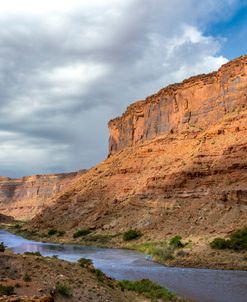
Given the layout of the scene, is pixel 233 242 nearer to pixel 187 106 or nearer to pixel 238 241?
pixel 238 241

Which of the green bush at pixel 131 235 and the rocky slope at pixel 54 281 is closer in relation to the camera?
the rocky slope at pixel 54 281

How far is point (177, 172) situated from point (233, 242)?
2304 cm

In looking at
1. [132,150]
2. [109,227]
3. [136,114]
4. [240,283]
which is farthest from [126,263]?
[136,114]

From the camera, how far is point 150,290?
18.9m

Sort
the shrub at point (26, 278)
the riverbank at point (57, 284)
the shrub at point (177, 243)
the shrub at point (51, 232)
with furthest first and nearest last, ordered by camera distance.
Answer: the shrub at point (51, 232) < the shrub at point (177, 243) < the shrub at point (26, 278) < the riverbank at point (57, 284)

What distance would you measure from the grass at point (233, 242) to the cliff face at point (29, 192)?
13776cm

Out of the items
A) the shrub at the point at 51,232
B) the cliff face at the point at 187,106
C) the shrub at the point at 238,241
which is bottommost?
the shrub at the point at 51,232

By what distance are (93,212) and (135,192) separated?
288 inches

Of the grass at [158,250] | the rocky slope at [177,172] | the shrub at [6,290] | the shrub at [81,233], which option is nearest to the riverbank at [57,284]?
the shrub at [6,290]

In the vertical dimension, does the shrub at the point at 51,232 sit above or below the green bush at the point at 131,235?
below

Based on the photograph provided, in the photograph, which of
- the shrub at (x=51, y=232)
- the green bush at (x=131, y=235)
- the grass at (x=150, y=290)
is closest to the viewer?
the grass at (x=150, y=290)

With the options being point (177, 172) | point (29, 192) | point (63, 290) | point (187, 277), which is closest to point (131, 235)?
point (177, 172)

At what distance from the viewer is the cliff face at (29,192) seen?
570 feet

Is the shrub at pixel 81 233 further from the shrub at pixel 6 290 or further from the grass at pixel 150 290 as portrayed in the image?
the shrub at pixel 6 290
